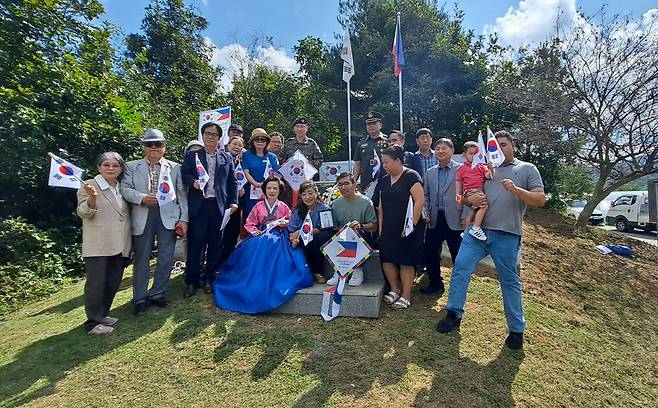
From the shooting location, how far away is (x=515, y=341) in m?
3.30

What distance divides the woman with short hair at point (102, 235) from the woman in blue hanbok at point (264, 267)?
112 cm

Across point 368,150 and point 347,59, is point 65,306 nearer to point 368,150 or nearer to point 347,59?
point 368,150

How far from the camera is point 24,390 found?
2910mm

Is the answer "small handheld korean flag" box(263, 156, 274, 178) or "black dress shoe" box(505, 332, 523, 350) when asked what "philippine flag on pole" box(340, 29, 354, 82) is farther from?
"black dress shoe" box(505, 332, 523, 350)

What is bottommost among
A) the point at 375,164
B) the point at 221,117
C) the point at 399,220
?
the point at 399,220

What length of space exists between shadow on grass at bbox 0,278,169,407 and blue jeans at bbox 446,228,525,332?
3125 millimetres

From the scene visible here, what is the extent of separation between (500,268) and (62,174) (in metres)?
4.21

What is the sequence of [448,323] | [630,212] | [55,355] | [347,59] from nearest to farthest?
[55,355] → [448,323] → [347,59] → [630,212]

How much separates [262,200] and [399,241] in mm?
1818

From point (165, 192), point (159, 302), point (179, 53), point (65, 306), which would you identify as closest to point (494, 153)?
point (165, 192)

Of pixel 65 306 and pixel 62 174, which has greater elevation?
pixel 62 174

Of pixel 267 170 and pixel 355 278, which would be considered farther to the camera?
pixel 267 170

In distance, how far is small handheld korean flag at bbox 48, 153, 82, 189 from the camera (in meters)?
3.39

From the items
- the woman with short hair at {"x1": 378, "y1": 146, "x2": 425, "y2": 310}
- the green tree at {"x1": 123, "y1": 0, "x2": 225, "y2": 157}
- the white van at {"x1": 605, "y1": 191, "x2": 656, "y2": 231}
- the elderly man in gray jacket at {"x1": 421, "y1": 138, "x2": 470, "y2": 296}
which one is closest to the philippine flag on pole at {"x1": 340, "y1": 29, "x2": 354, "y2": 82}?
the elderly man in gray jacket at {"x1": 421, "y1": 138, "x2": 470, "y2": 296}
